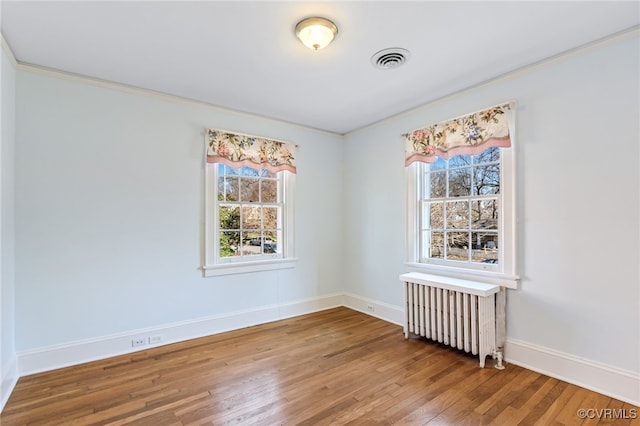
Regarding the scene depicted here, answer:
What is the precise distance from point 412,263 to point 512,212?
126 cm

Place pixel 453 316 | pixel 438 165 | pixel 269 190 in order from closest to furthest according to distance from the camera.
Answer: pixel 453 316, pixel 438 165, pixel 269 190

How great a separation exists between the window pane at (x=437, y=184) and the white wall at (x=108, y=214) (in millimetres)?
2292

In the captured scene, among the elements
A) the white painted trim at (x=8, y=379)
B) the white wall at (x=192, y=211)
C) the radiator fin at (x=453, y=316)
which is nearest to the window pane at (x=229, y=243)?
the white wall at (x=192, y=211)

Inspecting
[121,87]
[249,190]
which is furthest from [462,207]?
[121,87]

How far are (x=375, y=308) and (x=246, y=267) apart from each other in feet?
5.87

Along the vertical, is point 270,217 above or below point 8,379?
above

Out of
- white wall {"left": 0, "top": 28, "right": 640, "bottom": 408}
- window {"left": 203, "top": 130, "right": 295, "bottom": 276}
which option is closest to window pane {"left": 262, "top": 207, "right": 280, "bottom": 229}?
window {"left": 203, "top": 130, "right": 295, "bottom": 276}

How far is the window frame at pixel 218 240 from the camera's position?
351cm

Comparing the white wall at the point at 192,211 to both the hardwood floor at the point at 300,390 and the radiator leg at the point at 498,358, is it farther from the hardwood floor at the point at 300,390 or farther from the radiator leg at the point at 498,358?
the hardwood floor at the point at 300,390

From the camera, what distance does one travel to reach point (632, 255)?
2203 millimetres

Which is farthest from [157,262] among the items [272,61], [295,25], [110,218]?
[295,25]

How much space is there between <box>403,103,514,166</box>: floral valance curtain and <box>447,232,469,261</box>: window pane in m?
0.85

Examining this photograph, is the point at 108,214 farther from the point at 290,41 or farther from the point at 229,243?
the point at 290,41

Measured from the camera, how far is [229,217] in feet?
12.3
